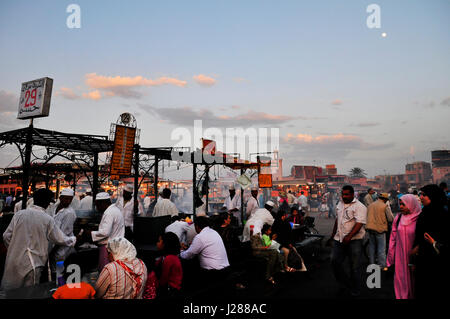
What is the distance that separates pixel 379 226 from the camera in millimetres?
7395

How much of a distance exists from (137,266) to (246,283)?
3.73 metres

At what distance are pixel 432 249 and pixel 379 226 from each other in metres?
4.06

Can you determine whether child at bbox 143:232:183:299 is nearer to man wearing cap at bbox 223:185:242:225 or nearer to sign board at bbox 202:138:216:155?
man wearing cap at bbox 223:185:242:225

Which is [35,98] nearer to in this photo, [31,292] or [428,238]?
[31,292]

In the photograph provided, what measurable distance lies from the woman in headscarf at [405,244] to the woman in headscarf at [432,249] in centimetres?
24

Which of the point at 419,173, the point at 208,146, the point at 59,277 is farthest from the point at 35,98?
the point at 419,173

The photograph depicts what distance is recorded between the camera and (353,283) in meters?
5.45

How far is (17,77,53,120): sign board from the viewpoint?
7.95m

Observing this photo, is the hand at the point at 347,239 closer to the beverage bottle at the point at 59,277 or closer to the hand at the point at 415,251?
the hand at the point at 415,251

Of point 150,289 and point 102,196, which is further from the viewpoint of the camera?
point 102,196

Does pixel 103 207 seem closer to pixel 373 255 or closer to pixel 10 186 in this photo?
pixel 373 255

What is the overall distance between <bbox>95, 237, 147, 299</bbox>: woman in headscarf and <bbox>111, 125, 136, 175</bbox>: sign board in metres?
7.34

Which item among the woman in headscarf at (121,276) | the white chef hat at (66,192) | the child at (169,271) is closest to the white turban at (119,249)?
the woman in headscarf at (121,276)
